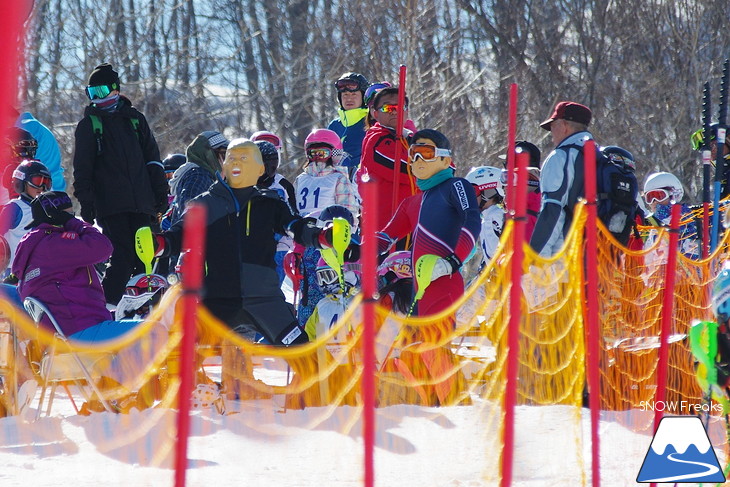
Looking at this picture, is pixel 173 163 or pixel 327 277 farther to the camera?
pixel 173 163

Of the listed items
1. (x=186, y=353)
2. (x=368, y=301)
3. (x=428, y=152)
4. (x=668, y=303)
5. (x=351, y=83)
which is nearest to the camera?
(x=186, y=353)

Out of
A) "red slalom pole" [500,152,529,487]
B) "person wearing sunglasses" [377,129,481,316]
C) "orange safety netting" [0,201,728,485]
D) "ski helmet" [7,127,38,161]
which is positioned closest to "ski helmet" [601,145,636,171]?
"orange safety netting" [0,201,728,485]

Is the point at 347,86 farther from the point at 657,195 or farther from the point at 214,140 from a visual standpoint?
the point at 657,195

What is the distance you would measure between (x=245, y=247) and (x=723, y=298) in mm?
2847

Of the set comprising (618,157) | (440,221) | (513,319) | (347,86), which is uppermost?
(347,86)

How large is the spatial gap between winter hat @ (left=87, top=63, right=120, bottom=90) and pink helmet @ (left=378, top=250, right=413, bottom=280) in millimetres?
2154

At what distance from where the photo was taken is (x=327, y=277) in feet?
22.9

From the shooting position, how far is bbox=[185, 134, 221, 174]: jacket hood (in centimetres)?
749

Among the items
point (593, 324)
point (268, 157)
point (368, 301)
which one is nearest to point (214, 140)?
point (268, 157)

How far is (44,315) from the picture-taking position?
19.1 feet

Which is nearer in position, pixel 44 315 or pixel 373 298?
pixel 373 298

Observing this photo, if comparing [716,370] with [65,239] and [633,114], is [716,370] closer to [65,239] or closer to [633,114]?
[65,239]

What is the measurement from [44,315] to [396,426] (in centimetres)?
256

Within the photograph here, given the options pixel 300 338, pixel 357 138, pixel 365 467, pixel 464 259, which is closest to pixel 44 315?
pixel 300 338
